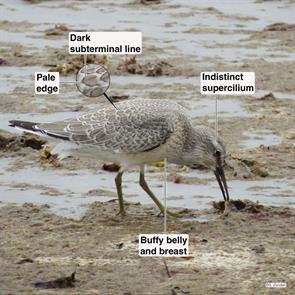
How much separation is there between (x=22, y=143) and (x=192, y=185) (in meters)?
1.89

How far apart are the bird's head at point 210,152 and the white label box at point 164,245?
4.47ft

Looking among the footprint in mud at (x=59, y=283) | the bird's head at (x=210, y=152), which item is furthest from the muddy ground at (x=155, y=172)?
the bird's head at (x=210, y=152)

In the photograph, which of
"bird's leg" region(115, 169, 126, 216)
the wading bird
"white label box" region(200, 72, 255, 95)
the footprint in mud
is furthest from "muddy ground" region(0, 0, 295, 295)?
"white label box" region(200, 72, 255, 95)

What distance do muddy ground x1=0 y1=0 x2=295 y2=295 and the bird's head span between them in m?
0.25

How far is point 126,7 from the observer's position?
18672 millimetres

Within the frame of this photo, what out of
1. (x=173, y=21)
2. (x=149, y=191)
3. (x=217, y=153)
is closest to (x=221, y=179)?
(x=217, y=153)

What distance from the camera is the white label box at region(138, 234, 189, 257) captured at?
8820mm

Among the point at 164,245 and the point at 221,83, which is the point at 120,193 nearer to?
the point at 164,245

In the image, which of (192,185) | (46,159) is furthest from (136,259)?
(46,159)

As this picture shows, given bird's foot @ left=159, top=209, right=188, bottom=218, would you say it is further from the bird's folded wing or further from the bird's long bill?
the bird's folded wing

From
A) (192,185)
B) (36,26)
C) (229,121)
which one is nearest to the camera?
(192,185)

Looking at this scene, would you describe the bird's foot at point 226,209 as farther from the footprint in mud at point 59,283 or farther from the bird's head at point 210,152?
the footprint in mud at point 59,283

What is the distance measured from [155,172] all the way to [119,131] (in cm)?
127

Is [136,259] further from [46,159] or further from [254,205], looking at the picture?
[46,159]
